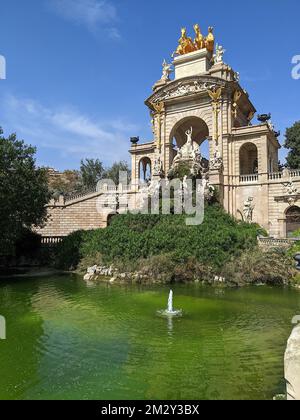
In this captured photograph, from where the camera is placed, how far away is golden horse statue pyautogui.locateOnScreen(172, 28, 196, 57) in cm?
3141

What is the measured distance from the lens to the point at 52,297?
14.0 meters

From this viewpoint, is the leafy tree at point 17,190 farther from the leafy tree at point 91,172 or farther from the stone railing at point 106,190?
the leafy tree at point 91,172

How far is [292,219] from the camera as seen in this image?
24188 mm

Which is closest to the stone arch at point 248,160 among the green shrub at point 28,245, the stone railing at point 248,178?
the stone railing at point 248,178

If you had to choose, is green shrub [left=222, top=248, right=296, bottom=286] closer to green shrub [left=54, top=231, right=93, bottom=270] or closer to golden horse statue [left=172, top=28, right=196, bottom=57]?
green shrub [left=54, top=231, right=93, bottom=270]

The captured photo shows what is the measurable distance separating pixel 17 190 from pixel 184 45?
2056cm

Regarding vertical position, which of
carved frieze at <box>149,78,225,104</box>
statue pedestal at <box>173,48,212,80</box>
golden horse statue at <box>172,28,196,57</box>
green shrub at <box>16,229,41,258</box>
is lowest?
green shrub at <box>16,229,41,258</box>

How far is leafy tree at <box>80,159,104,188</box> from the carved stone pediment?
1747cm

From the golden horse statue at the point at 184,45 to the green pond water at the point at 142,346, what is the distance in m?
24.4

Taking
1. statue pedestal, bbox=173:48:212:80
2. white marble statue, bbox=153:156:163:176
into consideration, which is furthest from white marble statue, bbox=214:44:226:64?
white marble statue, bbox=153:156:163:176

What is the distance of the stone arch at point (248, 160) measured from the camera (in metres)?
30.6

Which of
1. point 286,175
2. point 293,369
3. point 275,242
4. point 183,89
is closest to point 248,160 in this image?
point 286,175
